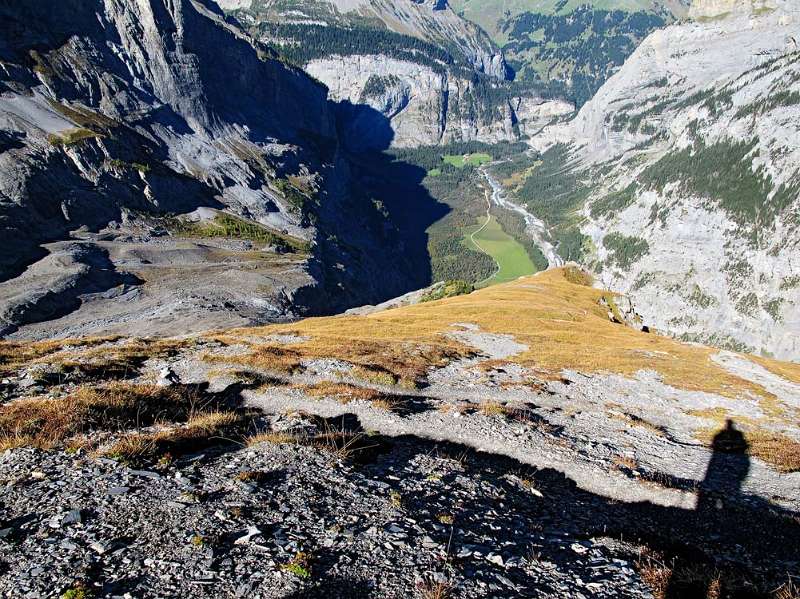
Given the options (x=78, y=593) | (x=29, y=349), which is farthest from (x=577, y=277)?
(x=78, y=593)

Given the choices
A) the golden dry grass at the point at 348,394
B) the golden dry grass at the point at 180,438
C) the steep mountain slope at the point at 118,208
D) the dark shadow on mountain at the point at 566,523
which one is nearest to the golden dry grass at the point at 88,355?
the golden dry grass at the point at 348,394

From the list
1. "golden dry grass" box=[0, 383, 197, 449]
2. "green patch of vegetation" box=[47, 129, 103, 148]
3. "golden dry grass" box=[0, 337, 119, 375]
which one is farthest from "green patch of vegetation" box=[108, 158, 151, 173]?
"golden dry grass" box=[0, 383, 197, 449]

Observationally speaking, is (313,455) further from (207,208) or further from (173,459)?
(207,208)

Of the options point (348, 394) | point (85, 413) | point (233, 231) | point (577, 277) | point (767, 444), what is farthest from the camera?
point (233, 231)

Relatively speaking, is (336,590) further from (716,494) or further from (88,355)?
(88,355)

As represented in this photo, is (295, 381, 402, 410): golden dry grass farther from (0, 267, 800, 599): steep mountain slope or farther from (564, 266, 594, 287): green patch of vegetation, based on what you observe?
(564, 266, 594, 287): green patch of vegetation

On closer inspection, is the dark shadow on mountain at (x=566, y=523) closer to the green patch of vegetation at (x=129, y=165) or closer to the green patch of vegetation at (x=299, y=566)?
the green patch of vegetation at (x=299, y=566)

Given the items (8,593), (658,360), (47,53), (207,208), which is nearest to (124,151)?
(207,208)
